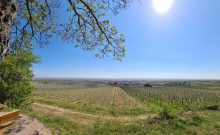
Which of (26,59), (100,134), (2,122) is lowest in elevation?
(100,134)

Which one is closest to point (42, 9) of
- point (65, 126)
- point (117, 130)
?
point (65, 126)

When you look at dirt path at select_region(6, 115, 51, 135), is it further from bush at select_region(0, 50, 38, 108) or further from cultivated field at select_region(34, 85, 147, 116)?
cultivated field at select_region(34, 85, 147, 116)

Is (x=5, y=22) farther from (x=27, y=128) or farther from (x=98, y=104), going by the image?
(x=98, y=104)

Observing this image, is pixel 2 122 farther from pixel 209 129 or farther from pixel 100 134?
pixel 209 129

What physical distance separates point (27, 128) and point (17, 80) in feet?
44.7

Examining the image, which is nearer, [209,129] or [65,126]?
[209,129]

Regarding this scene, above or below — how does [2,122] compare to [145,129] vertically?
above

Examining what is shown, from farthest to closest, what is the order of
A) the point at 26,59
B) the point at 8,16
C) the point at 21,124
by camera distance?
the point at 26,59
the point at 21,124
the point at 8,16

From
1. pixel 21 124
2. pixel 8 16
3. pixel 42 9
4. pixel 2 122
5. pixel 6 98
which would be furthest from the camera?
pixel 6 98

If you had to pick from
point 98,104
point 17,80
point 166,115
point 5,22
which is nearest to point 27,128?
point 5,22

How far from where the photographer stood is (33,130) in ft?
33.8

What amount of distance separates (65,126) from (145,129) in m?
4.43

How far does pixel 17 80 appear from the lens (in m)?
22.8

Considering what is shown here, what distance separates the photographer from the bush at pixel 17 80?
21391 mm
